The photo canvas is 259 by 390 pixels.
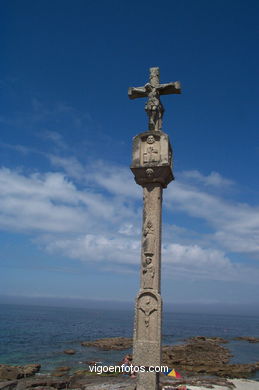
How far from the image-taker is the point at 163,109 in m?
8.88

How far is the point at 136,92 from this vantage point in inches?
354

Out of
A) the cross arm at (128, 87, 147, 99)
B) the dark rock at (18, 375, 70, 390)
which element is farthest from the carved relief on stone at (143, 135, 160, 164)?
the dark rock at (18, 375, 70, 390)

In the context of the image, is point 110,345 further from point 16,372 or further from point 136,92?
point 136,92

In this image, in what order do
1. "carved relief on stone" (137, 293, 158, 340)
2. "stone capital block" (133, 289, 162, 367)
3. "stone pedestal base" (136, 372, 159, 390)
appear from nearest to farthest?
1. "stone pedestal base" (136, 372, 159, 390)
2. "stone capital block" (133, 289, 162, 367)
3. "carved relief on stone" (137, 293, 158, 340)

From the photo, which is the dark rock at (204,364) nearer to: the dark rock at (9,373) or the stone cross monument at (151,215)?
the dark rock at (9,373)

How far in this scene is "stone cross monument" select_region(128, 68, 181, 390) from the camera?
7133mm

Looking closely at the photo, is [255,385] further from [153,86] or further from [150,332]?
[153,86]

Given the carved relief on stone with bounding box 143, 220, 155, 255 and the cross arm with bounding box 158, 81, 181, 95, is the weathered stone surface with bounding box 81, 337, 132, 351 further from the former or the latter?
the cross arm with bounding box 158, 81, 181, 95

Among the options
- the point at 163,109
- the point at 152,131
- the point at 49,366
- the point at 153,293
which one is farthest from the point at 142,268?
the point at 49,366

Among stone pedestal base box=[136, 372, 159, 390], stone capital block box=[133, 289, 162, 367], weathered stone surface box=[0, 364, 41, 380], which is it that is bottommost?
weathered stone surface box=[0, 364, 41, 380]

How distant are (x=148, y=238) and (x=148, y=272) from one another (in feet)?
2.48

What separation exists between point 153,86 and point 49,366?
25.9 metres

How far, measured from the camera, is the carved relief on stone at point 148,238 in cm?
764

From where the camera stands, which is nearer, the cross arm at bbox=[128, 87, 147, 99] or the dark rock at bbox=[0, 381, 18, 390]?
the cross arm at bbox=[128, 87, 147, 99]
